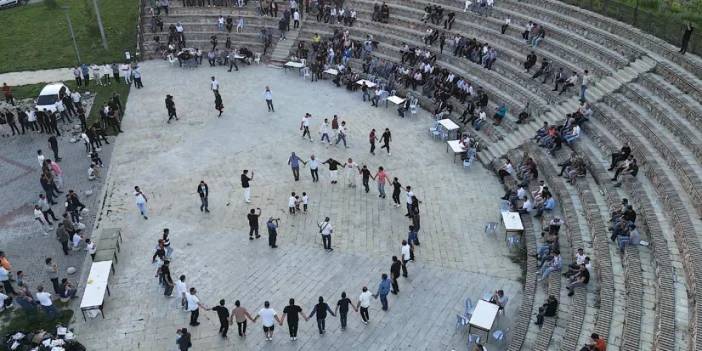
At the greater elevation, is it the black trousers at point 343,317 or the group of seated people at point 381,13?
the group of seated people at point 381,13

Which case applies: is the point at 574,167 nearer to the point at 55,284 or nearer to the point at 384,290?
the point at 384,290

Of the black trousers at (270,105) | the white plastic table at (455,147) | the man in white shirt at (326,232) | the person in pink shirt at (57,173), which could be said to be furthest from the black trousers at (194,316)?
the black trousers at (270,105)

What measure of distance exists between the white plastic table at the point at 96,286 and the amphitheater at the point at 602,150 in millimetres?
7440

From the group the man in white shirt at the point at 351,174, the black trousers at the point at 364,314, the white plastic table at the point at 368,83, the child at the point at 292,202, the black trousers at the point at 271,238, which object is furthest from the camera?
the white plastic table at the point at 368,83

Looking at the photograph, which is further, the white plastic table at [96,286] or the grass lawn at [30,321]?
the grass lawn at [30,321]

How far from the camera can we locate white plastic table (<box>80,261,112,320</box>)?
18.2 m

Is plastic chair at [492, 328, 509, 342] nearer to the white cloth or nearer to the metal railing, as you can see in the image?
the white cloth

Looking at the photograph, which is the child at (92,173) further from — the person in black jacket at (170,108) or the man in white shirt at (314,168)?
the man in white shirt at (314,168)

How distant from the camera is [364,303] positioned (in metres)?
17.7

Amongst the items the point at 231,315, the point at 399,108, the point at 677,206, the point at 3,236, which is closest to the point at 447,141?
the point at 399,108

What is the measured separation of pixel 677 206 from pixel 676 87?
Answer: 7.31 m

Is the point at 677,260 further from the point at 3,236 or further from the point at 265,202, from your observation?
the point at 3,236

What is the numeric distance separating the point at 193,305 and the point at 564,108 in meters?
18.1

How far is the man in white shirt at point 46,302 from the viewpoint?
18.2 metres
